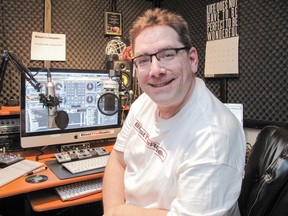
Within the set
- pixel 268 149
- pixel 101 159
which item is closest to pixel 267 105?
pixel 268 149

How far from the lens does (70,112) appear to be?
171 cm

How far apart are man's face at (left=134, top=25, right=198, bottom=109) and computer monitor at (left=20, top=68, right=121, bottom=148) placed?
837 millimetres

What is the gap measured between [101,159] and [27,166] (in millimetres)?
418

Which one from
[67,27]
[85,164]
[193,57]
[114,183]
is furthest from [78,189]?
[67,27]

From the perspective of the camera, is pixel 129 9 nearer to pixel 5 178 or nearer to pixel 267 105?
pixel 267 105

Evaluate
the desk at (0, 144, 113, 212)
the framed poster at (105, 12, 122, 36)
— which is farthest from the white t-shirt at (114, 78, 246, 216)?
the framed poster at (105, 12, 122, 36)

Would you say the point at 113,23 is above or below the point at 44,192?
above

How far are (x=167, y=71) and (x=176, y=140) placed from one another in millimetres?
250

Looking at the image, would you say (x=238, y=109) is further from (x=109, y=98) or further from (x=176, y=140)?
(x=176, y=140)

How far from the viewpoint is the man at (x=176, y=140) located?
0.76 m

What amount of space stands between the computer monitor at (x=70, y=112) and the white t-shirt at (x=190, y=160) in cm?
71

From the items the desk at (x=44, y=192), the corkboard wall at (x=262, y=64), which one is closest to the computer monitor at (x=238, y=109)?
the corkboard wall at (x=262, y=64)

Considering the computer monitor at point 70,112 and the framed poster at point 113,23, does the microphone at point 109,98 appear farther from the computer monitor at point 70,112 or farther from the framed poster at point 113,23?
the framed poster at point 113,23

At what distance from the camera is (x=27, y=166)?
1.44 metres
